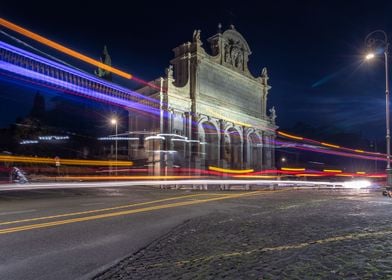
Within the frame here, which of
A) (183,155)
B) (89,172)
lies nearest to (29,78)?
(89,172)

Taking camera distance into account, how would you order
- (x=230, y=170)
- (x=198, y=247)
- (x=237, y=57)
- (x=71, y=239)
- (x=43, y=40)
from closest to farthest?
(x=198, y=247) → (x=71, y=239) → (x=43, y=40) → (x=230, y=170) → (x=237, y=57)

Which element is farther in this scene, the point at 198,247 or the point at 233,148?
the point at 233,148

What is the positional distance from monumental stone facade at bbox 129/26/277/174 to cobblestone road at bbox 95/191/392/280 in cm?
3601

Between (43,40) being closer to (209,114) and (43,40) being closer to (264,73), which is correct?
(209,114)

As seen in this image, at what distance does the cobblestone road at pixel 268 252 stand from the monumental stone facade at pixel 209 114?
118ft

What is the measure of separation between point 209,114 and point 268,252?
4806cm

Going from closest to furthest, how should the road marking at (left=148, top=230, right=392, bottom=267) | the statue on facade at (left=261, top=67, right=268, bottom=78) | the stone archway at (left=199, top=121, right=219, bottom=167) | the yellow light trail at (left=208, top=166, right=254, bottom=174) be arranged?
the road marking at (left=148, top=230, right=392, bottom=267) → the yellow light trail at (left=208, top=166, right=254, bottom=174) → the stone archway at (left=199, top=121, right=219, bottom=167) → the statue on facade at (left=261, top=67, right=268, bottom=78)

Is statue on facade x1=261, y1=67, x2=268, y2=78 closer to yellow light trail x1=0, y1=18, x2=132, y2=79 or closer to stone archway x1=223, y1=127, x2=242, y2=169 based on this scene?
stone archway x1=223, y1=127, x2=242, y2=169

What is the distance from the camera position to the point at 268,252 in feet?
18.1

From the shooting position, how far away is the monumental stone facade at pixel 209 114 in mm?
46531

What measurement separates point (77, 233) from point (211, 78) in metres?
49.4

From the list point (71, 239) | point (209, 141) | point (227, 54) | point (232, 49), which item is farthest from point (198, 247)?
point (232, 49)

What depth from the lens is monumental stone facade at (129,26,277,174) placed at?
46.5 metres

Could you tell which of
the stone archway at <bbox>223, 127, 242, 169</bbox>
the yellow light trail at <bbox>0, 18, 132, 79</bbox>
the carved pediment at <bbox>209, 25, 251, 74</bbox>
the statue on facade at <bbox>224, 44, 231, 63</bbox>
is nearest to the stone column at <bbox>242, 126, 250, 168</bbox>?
the stone archway at <bbox>223, 127, 242, 169</bbox>
